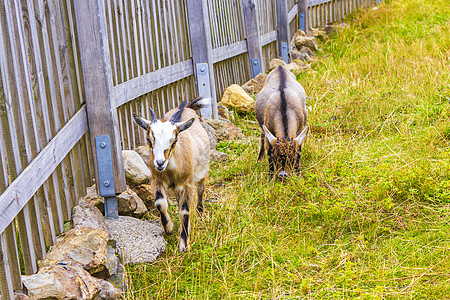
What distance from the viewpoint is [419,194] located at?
479cm

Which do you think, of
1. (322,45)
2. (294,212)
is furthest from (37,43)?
(322,45)

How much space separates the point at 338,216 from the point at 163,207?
1537 mm

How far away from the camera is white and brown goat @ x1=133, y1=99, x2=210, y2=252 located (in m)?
4.25

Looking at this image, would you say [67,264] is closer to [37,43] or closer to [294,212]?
[37,43]

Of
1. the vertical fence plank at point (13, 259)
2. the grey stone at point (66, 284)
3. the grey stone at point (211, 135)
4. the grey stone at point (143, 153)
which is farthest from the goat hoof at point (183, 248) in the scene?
the grey stone at point (211, 135)

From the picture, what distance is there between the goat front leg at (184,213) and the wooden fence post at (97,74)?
1.86 ft

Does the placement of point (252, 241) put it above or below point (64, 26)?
below

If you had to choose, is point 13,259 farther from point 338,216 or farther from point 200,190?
point 338,216

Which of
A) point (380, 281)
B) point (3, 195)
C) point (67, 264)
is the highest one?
point (3, 195)

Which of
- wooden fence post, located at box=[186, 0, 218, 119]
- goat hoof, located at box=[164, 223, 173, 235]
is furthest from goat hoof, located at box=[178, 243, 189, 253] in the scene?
wooden fence post, located at box=[186, 0, 218, 119]

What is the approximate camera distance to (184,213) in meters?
4.67

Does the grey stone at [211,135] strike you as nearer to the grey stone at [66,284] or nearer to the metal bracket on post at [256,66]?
the metal bracket on post at [256,66]

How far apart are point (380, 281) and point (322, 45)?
8.87 meters

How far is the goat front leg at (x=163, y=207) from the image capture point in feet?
15.1
